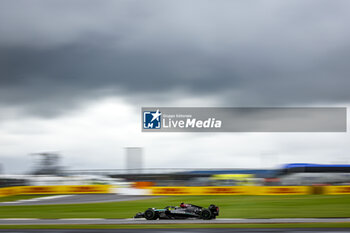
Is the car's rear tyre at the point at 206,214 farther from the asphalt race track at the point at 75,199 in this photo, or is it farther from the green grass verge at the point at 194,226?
the asphalt race track at the point at 75,199

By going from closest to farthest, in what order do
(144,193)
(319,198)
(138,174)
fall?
(319,198)
(144,193)
(138,174)

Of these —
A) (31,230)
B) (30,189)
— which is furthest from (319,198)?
(30,189)

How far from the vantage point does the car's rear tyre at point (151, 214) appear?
56.3 feet

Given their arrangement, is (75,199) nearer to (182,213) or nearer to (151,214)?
(151,214)

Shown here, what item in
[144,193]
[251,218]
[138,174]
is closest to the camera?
Answer: [251,218]

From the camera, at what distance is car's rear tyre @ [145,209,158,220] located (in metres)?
17.2

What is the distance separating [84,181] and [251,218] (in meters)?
21.3

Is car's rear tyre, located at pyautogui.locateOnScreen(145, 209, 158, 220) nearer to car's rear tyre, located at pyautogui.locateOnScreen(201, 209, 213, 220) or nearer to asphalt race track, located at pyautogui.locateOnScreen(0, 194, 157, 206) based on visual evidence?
car's rear tyre, located at pyautogui.locateOnScreen(201, 209, 213, 220)

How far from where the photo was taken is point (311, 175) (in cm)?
3884

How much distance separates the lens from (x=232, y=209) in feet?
75.0

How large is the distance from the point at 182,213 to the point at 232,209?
20.5 ft

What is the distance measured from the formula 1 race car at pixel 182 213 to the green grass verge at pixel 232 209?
324cm

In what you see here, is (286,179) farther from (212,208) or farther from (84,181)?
(212,208)

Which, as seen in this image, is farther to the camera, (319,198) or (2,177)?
(2,177)
